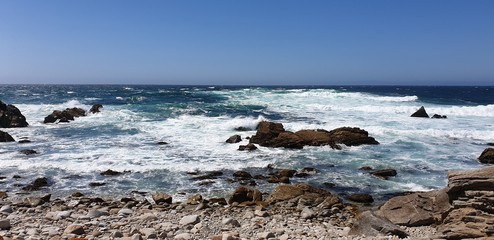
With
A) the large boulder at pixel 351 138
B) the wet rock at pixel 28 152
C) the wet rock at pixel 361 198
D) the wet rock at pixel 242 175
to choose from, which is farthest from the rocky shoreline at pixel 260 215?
the large boulder at pixel 351 138

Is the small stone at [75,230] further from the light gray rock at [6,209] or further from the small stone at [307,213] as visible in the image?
the small stone at [307,213]

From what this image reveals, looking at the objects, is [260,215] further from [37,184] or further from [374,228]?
[37,184]

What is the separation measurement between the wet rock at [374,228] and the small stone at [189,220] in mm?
3409

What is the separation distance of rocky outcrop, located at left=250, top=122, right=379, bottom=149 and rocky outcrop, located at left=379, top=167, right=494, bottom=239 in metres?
9.85

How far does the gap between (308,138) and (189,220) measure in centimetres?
1223

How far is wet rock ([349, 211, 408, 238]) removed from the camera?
7.18m

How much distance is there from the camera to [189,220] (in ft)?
27.3

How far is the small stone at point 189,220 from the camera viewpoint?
823 centimetres

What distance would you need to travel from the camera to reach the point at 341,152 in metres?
17.6

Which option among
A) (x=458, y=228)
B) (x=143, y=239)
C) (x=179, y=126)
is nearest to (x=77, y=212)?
(x=143, y=239)

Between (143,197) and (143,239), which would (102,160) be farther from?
(143,239)

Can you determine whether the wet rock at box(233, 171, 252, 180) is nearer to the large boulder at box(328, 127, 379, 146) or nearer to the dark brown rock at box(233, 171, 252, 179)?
the dark brown rock at box(233, 171, 252, 179)

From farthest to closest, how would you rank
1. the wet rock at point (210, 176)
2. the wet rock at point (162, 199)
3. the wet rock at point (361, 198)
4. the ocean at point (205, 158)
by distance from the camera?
the wet rock at point (210, 176), the ocean at point (205, 158), the wet rock at point (361, 198), the wet rock at point (162, 199)

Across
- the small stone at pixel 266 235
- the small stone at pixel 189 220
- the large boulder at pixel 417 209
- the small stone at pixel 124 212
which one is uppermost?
the large boulder at pixel 417 209
